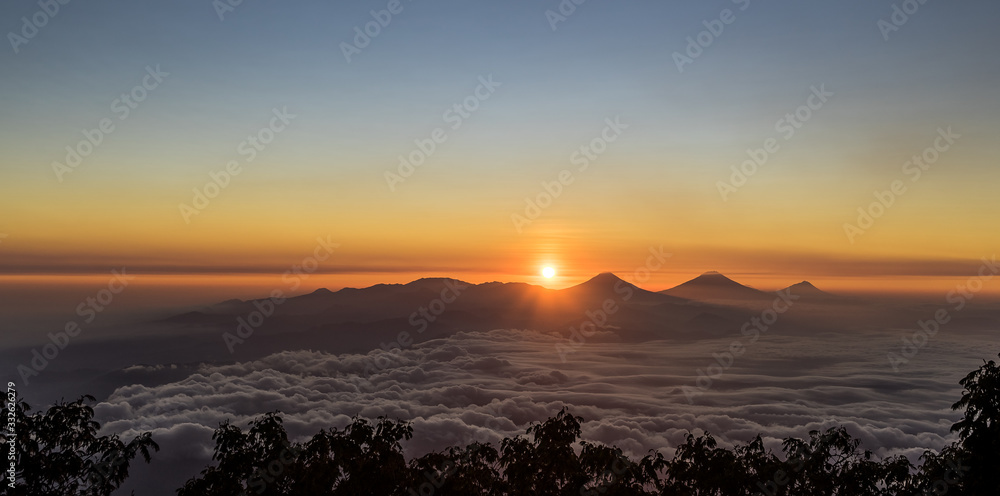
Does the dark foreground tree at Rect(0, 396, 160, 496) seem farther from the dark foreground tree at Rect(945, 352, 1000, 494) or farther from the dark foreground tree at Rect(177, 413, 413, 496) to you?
the dark foreground tree at Rect(945, 352, 1000, 494)

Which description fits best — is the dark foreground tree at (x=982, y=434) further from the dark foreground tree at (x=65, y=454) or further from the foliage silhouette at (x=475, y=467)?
the dark foreground tree at (x=65, y=454)

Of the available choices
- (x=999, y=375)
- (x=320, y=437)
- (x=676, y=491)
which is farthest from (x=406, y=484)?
(x=999, y=375)

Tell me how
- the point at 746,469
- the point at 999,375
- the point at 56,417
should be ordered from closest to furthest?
the point at 999,375, the point at 56,417, the point at 746,469

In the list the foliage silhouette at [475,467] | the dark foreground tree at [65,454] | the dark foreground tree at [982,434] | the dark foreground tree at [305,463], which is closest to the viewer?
the dark foreground tree at [982,434]

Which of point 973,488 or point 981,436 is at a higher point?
point 981,436

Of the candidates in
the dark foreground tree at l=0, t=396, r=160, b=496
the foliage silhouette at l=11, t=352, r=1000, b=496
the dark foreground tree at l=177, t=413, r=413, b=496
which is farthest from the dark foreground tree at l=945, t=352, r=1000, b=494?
the dark foreground tree at l=0, t=396, r=160, b=496

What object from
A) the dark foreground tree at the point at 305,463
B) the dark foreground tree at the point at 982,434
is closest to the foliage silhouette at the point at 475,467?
the dark foreground tree at the point at 305,463

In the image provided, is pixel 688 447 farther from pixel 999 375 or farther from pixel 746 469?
pixel 999 375

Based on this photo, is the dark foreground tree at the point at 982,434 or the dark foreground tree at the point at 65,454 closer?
the dark foreground tree at the point at 982,434

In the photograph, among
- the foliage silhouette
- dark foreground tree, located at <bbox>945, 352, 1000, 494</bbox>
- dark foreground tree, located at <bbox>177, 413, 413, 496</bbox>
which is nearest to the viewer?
dark foreground tree, located at <bbox>945, 352, 1000, 494</bbox>
